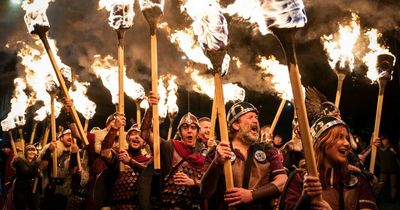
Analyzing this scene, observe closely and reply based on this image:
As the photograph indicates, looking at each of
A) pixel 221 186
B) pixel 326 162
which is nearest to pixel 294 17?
pixel 326 162

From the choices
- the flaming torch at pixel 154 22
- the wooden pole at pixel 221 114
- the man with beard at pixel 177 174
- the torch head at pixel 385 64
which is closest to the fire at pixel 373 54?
the torch head at pixel 385 64

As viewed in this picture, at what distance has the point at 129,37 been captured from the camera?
15.2 metres

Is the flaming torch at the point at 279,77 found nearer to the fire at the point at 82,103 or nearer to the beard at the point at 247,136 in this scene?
the beard at the point at 247,136

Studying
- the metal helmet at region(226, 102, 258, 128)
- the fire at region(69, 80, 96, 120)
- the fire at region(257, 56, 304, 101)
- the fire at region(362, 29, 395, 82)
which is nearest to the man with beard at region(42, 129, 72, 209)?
the fire at region(69, 80, 96, 120)

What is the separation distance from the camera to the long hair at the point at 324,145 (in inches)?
149

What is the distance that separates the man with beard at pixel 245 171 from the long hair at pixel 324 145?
82cm

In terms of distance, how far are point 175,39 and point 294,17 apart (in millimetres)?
6010

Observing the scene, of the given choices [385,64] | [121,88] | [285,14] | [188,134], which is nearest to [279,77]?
[385,64]

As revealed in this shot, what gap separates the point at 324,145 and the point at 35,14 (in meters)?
4.76

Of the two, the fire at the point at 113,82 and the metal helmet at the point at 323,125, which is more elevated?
the fire at the point at 113,82

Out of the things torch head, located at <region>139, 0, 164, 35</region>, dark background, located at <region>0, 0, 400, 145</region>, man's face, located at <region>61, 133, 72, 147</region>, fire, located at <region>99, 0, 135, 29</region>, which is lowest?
man's face, located at <region>61, 133, 72, 147</region>

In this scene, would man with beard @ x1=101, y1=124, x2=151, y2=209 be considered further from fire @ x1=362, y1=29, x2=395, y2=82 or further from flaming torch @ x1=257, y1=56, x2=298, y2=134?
fire @ x1=362, y1=29, x2=395, y2=82

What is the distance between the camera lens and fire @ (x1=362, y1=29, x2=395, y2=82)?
758cm

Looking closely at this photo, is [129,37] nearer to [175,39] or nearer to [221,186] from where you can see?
[175,39]
